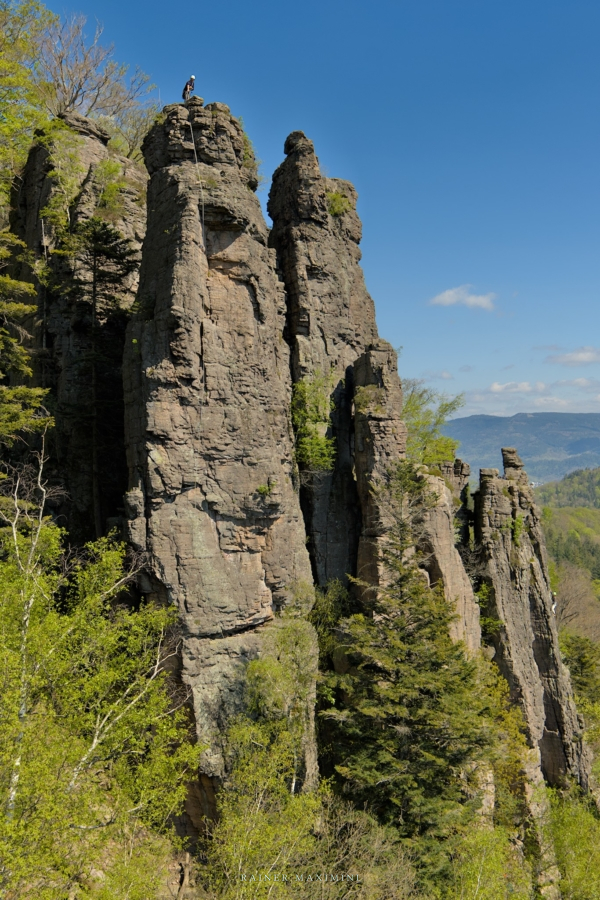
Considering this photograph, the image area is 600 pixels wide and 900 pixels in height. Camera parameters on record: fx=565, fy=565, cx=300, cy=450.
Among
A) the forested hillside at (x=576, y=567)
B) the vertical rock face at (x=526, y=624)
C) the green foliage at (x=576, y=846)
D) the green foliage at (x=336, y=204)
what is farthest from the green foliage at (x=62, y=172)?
the forested hillside at (x=576, y=567)

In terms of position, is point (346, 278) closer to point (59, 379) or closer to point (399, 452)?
point (399, 452)

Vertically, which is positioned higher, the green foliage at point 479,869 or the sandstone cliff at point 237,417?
the sandstone cliff at point 237,417

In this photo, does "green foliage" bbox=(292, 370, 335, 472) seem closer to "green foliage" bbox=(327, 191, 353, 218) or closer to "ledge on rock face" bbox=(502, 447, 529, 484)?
"green foliage" bbox=(327, 191, 353, 218)

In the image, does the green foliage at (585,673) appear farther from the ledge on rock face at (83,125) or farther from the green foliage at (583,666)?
the ledge on rock face at (83,125)

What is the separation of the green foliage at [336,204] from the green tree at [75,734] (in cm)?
2030

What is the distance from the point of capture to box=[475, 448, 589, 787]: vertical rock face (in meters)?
29.4

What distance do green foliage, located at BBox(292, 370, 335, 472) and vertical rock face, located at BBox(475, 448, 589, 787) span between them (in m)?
10.4

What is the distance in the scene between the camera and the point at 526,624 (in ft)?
103

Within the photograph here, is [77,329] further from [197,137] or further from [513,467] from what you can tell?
[513,467]

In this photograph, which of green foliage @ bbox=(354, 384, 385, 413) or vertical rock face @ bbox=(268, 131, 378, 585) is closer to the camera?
green foliage @ bbox=(354, 384, 385, 413)

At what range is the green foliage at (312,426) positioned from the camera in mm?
26000

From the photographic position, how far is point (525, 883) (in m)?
22.4

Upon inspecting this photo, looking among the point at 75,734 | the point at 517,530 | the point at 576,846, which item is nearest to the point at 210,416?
the point at 75,734

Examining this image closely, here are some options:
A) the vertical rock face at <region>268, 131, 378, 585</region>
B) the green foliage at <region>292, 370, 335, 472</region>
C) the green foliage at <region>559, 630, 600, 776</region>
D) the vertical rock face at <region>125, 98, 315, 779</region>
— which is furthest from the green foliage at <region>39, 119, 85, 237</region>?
the green foliage at <region>559, 630, 600, 776</region>
